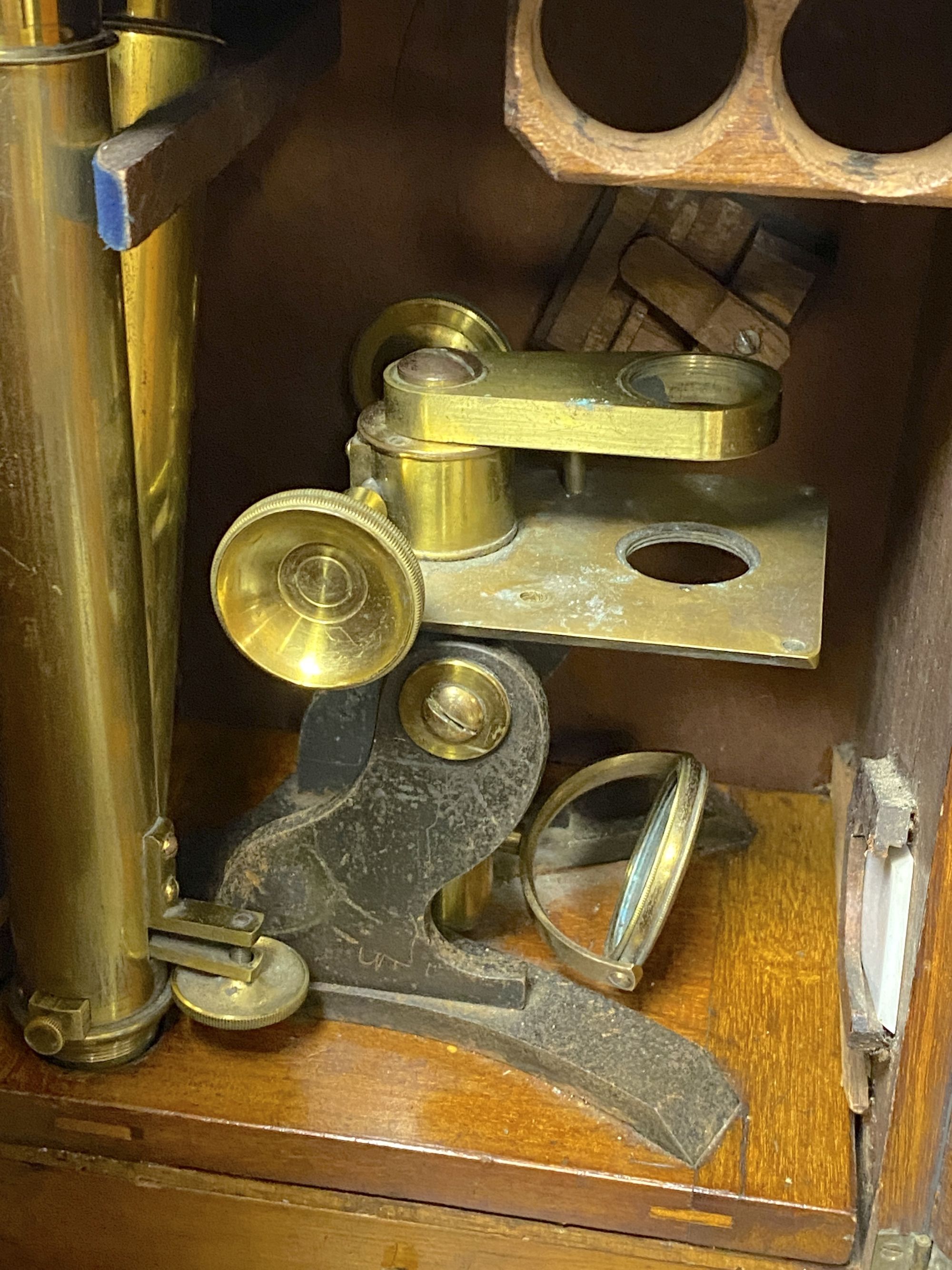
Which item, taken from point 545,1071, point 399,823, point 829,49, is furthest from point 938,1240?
point 829,49

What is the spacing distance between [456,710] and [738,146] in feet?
1.33

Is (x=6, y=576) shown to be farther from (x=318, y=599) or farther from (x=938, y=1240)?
(x=938, y=1240)

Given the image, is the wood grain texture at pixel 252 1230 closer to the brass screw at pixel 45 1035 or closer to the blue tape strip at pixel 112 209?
the brass screw at pixel 45 1035

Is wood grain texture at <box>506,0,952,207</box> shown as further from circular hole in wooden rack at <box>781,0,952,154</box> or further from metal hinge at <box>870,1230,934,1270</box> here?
metal hinge at <box>870,1230,934,1270</box>

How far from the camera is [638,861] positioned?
111 centimetres

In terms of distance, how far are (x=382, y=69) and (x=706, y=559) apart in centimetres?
48

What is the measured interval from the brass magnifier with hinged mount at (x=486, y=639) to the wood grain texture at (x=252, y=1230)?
0.31 ft

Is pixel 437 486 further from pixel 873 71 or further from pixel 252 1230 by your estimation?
pixel 252 1230

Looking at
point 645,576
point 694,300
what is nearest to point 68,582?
point 645,576

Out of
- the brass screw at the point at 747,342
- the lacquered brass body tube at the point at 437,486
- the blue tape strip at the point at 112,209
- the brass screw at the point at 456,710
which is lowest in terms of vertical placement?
the brass screw at the point at 456,710

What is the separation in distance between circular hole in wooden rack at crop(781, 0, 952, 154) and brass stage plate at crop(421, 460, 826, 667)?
26 centimetres

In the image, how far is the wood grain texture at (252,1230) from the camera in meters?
0.97

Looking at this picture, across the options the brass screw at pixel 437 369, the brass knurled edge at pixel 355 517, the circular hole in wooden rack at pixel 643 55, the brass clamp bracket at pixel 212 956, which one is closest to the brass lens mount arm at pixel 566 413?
the brass screw at pixel 437 369

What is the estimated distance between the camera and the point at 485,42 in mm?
1069
